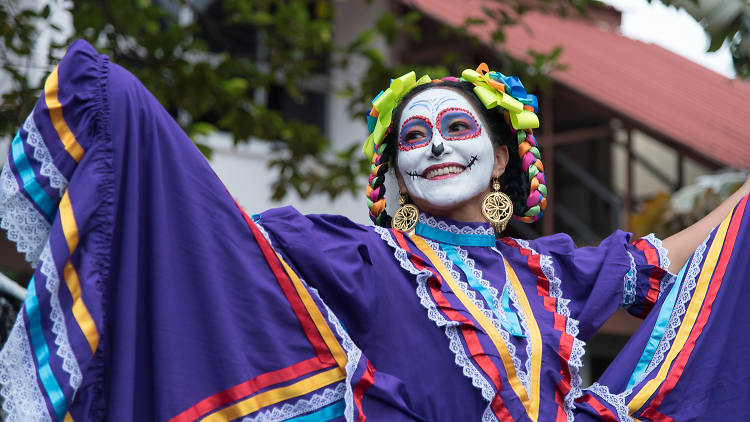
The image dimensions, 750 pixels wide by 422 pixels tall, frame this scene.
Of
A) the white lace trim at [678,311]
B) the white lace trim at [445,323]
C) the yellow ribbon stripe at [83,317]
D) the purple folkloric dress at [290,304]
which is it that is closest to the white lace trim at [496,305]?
the purple folkloric dress at [290,304]

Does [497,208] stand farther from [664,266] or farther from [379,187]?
[664,266]

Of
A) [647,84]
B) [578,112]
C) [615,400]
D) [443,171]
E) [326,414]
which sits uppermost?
[443,171]

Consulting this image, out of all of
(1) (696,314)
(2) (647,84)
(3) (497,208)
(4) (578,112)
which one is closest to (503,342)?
(3) (497,208)

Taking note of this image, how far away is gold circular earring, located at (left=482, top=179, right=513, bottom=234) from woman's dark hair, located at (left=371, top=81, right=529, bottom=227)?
0.15 m

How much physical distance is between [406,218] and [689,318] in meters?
0.80

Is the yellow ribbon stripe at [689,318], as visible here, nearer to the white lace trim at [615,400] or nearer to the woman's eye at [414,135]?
the white lace trim at [615,400]

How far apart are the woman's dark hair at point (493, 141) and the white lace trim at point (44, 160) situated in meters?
1.03

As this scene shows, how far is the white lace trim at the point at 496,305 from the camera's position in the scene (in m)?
2.49

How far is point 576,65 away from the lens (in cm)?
950

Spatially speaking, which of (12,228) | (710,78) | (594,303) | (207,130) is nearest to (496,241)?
(594,303)

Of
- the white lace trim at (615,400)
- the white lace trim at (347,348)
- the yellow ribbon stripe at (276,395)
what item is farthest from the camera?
the white lace trim at (615,400)

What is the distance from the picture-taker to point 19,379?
205 cm

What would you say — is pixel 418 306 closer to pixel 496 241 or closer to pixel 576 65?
pixel 496 241

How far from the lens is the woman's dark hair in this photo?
288 centimetres
